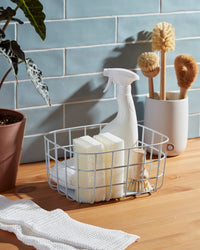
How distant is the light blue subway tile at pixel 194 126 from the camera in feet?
5.06

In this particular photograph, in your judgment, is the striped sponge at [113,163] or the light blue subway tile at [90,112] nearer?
the striped sponge at [113,163]

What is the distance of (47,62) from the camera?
1266 millimetres

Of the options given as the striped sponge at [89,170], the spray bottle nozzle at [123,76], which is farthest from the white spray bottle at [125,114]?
the striped sponge at [89,170]

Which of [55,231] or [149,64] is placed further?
[149,64]

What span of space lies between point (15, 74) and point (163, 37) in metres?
0.55

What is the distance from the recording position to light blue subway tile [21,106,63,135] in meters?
1.29

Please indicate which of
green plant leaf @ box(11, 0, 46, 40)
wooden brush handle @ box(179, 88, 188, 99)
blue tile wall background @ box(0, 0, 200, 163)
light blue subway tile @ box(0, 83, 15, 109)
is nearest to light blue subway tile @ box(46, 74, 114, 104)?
blue tile wall background @ box(0, 0, 200, 163)

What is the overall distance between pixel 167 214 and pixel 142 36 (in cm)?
59

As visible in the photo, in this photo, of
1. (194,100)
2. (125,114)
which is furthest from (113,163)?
(194,100)

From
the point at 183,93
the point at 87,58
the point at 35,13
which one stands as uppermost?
the point at 35,13

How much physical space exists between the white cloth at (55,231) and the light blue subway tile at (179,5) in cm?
74

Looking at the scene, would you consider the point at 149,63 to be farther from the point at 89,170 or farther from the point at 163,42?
the point at 89,170

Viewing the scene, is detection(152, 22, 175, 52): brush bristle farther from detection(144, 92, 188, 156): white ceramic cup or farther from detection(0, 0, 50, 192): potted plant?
detection(0, 0, 50, 192): potted plant

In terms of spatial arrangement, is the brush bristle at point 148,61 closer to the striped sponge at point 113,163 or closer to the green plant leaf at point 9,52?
the striped sponge at point 113,163
